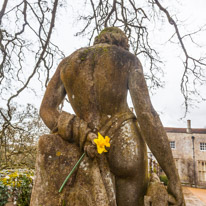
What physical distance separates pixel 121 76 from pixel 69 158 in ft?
2.61

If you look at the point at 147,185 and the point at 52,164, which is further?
the point at 147,185

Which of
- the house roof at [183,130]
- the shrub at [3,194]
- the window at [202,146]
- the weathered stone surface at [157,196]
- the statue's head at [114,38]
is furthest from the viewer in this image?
the house roof at [183,130]

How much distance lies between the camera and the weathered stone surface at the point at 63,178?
148 cm

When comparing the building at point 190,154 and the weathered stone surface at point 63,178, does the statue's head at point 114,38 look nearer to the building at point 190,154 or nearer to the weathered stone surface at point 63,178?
the weathered stone surface at point 63,178

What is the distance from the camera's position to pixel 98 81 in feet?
5.88

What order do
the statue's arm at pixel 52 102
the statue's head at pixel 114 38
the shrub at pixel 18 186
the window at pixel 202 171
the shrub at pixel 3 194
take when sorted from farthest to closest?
the window at pixel 202 171, the shrub at pixel 18 186, the shrub at pixel 3 194, the statue's head at pixel 114 38, the statue's arm at pixel 52 102

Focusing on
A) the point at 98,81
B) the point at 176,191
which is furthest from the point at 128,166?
the point at 98,81

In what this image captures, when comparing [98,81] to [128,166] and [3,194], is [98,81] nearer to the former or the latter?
[128,166]

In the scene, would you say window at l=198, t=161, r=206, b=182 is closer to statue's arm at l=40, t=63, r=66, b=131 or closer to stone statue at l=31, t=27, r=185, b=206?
stone statue at l=31, t=27, r=185, b=206

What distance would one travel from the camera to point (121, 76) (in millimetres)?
1842

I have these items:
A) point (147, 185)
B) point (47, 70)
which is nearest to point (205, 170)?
point (47, 70)

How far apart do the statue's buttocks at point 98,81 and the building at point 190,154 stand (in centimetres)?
2679

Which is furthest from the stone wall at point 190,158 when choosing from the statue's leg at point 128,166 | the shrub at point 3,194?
the statue's leg at point 128,166

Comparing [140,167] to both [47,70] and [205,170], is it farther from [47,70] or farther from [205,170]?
[205,170]
